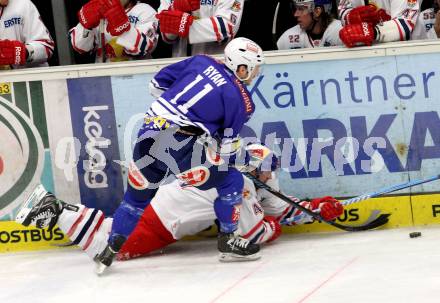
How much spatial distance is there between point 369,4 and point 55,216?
6.60 ft

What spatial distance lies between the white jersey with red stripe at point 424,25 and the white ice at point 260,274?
43.0 inches

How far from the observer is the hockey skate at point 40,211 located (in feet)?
17.1

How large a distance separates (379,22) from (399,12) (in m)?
0.15

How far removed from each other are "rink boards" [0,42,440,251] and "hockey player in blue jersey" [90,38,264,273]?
0.49 m

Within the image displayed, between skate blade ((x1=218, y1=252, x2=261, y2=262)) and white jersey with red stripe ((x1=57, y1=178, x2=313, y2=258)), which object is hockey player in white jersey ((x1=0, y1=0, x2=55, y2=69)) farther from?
skate blade ((x1=218, y1=252, x2=261, y2=262))

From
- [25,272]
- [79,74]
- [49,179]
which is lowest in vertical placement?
[25,272]

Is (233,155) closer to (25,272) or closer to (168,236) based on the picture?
(168,236)

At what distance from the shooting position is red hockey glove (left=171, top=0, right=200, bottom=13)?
5.60 meters

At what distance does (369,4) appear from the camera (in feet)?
18.6

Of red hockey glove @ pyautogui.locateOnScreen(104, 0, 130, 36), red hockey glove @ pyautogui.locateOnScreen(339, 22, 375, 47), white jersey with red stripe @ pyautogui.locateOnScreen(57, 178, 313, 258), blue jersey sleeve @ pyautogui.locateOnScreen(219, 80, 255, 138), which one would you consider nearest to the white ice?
white jersey with red stripe @ pyautogui.locateOnScreen(57, 178, 313, 258)

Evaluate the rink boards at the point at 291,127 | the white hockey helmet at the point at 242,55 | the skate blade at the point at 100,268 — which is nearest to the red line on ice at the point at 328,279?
the rink boards at the point at 291,127

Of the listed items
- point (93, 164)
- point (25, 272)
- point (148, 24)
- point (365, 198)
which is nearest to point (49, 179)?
point (93, 164)

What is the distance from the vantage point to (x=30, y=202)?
207 inches

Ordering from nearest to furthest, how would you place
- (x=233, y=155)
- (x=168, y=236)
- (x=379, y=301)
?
(x=379, y=301) < (x=233, y=155) < (x=168, y=236)
